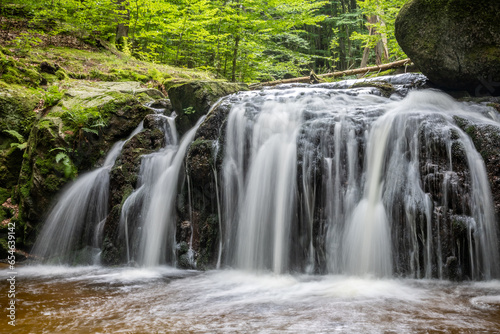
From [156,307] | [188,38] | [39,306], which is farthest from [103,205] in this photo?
[188,38]

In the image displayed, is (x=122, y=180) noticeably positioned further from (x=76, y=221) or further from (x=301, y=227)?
(x=301, y=227)

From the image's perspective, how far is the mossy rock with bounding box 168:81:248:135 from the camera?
7.43 metres

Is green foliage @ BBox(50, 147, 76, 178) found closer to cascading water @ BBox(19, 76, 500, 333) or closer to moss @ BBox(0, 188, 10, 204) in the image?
cascading water @ BBox(19, 76, 500, 333)

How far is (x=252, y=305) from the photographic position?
328cm

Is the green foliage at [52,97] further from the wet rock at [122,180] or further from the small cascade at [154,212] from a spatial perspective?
the small cascade at [154,212]

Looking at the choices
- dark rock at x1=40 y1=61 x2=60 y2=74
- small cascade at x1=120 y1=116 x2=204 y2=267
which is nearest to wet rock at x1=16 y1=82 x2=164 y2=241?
small cascade at x1=120 y1=116 x2=204 y2=267

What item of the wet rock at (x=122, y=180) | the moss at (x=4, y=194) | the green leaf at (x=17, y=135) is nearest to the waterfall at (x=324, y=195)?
the wet rock at (x=122, y=180)

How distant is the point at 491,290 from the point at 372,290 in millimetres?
1189

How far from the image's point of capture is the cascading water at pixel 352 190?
13.5ft

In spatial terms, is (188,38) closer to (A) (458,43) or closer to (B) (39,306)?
(A) (458,43)

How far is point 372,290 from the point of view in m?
3.65

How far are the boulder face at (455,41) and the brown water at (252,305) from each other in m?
3.76

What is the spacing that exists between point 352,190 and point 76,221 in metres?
5.06

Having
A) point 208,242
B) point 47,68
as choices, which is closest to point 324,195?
point 208,242
